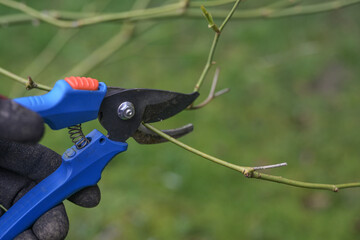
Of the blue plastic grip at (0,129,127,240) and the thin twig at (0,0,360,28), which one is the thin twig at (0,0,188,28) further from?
the blue plastic grip at (0,129,127,240)

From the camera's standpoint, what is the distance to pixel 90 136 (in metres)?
1.08

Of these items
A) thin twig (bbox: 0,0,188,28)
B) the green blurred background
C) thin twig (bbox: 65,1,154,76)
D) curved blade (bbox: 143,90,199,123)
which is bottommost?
the green blurred background

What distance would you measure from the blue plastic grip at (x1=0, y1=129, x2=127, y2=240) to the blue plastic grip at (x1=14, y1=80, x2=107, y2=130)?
10 cm

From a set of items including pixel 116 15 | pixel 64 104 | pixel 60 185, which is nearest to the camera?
pixel 64 104

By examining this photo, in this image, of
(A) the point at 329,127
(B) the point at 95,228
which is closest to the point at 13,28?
(B) the point at 95,228

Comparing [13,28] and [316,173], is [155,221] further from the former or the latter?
[13,28]

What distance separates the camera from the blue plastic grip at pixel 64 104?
90 centimetres

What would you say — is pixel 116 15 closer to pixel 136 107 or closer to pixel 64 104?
pixel 136 107

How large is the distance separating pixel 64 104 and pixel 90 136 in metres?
0.17

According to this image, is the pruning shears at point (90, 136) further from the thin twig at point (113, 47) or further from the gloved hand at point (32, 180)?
the thin twig at point (113, 47)

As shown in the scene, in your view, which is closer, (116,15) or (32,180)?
(32,180)

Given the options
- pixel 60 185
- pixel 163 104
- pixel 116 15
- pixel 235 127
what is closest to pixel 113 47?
pixel 116 15

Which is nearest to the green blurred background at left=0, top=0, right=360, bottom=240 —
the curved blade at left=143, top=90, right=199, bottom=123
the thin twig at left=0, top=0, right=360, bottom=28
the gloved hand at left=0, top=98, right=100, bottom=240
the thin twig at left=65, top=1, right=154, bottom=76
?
the thin twig at left=65, top=1, right=154, bottom=76

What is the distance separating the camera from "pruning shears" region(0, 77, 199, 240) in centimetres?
98
